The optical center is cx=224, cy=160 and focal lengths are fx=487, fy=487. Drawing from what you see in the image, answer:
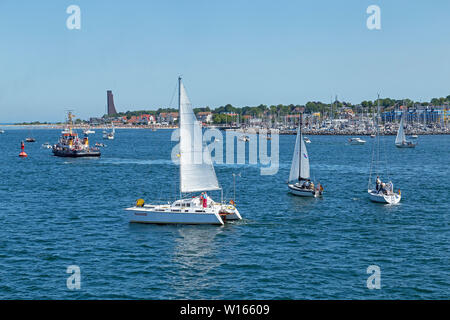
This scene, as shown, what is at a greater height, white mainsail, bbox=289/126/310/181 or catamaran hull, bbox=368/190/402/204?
white mainsail, bbox=289/126/310/181

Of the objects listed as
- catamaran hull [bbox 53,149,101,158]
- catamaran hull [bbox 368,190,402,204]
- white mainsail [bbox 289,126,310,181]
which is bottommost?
catamaran hull [bbox 368,190,402,204]

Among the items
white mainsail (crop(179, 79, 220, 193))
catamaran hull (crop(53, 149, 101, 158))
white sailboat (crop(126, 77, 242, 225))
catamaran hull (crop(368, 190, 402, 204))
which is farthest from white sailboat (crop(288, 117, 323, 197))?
catamaran hull (crop(53, 149, 101, 158))

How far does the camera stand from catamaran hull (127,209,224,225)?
43562 millimetres

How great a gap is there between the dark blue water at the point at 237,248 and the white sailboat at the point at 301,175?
156cm

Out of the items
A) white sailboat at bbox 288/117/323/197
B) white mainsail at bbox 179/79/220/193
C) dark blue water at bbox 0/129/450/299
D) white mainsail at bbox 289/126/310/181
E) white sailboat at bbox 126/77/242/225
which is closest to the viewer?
dark blue water at bbox 0/129/450/299

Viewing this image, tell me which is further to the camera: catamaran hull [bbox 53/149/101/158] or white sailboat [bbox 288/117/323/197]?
catamaran hull [bbox 53/149/101/158]

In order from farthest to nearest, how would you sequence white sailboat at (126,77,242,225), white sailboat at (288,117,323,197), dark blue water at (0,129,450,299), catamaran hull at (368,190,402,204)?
1. white sailboat at (288,117,323,197)
2. catamaran hull at (368,190,402,204)
3. white sailboat at (126,77,242,225)
4. dark blue water at (0,129,450,299)

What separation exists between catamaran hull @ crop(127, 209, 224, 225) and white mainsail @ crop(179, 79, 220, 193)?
2.71 metres

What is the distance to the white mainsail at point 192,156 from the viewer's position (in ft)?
145

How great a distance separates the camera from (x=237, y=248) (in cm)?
3731

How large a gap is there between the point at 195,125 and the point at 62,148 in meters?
96.6

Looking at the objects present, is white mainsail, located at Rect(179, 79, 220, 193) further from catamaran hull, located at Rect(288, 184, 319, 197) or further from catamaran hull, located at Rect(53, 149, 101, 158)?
catamaran hull, located at Rect(53, 149, 101, 158)
